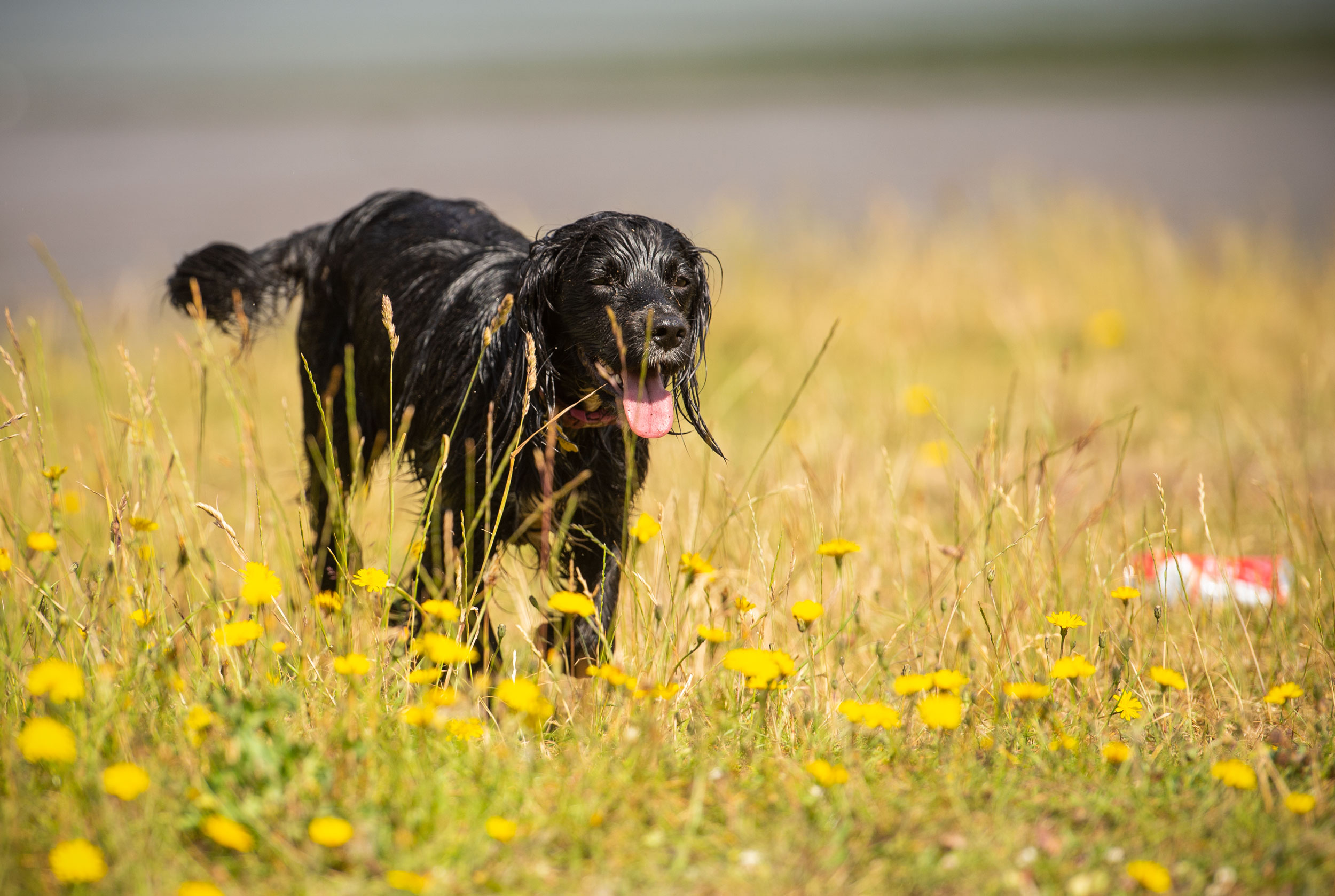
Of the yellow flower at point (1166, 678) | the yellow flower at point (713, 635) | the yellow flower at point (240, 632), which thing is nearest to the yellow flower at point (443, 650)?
the yellow flower at point (240, 632)

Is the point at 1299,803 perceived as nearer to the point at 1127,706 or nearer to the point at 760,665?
the point at 1127,706

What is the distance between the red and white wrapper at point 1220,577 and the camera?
295 cm

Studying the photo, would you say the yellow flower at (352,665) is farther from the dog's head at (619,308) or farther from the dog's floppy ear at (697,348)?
the dog's floppy ear at (697,348)

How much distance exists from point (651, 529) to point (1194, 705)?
1411mm

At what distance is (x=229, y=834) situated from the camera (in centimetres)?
156

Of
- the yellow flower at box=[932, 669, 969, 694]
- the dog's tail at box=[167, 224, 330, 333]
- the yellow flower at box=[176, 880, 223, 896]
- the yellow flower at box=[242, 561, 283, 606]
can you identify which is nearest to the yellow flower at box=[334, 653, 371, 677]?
the yellow flower at box=[242, 561, 283, 606]

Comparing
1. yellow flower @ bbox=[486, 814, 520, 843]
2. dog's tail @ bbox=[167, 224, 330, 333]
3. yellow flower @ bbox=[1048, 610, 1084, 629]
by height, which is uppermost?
dog's tail @ bbox=[167, 224, 330, 333]

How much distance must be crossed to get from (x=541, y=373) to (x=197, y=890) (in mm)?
1602

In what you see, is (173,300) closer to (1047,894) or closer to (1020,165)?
(1047,894)

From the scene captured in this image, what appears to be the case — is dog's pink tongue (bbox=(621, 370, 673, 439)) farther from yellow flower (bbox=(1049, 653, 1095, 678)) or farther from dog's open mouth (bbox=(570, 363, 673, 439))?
yellow flower (bbox=(1049, 653, 1095, 678))

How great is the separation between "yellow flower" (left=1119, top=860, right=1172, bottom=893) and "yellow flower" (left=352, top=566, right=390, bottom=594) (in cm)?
149

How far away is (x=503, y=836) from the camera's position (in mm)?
1662

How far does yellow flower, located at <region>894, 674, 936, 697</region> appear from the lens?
199cm

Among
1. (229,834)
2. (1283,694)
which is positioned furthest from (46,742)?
(1283,694)
